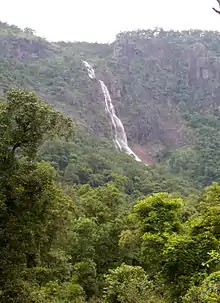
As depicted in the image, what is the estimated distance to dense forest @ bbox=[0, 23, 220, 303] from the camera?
32.8ft

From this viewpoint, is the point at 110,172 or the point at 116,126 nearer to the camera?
the point at 110,172

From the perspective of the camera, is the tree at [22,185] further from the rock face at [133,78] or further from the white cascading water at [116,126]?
the white cascading water at [116,126]

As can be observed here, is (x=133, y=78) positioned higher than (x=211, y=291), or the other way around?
(x=133, y=78)

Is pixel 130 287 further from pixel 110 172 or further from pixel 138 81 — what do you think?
pixel 138 81

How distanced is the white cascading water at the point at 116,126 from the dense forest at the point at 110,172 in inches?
64.0

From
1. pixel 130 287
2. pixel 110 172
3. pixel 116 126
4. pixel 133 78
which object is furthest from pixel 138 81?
pixel 130 287

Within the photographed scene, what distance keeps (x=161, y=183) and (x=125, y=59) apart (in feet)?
158

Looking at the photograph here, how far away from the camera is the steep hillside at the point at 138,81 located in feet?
236

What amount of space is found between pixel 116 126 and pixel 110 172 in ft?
85.7

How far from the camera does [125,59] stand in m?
93.5

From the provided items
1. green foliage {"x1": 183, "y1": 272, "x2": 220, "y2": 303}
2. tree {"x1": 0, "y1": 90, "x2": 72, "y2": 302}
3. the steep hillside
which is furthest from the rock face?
green foliage {"x1": 183, "y1": 272, "x2": 220, "y2": 303}

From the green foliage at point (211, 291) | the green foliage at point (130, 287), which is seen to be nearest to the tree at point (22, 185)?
the green foliage at point (130, 287)

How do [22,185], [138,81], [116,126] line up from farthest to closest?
[138,81]
[116,126]
[22,185]

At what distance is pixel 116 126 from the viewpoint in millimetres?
74125
